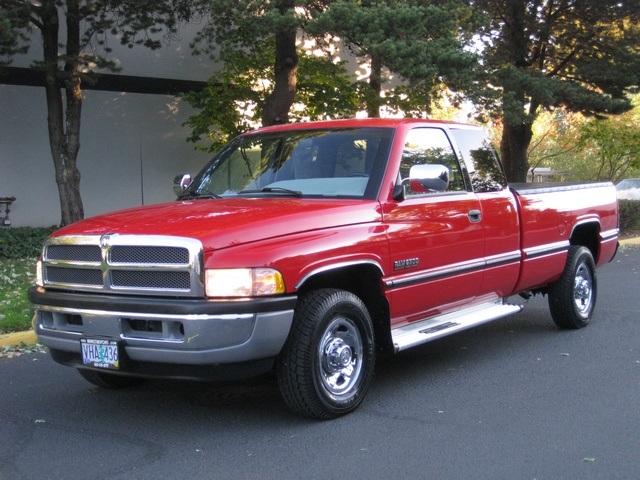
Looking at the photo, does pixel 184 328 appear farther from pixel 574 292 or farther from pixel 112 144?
pixel 112 144

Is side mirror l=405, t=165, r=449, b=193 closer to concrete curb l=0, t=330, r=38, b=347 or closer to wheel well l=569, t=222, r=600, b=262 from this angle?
wheel well l=569, t=222, r=600, b=262

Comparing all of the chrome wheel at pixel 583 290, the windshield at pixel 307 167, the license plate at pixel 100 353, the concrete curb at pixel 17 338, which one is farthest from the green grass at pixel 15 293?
the chrome wheel at pixel 583 290

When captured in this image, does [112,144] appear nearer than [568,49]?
Yes

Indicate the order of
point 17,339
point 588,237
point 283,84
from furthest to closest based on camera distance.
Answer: point 283,84 → point 588,237 → point 17,339

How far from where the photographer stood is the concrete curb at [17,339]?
25.6 ft

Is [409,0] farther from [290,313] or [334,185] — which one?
[290,313]

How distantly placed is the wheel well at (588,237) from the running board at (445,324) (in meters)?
1.72

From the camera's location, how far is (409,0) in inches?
539

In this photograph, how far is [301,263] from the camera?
198 inches

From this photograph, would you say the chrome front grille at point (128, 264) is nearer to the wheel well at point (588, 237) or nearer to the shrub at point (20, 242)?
the wheel well at point (588, 237)

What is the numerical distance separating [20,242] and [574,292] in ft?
31.7

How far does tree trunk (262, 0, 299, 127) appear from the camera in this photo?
1468cm

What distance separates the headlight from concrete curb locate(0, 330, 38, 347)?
376 cm

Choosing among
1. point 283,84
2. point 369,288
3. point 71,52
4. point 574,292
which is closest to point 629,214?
point 283,84
